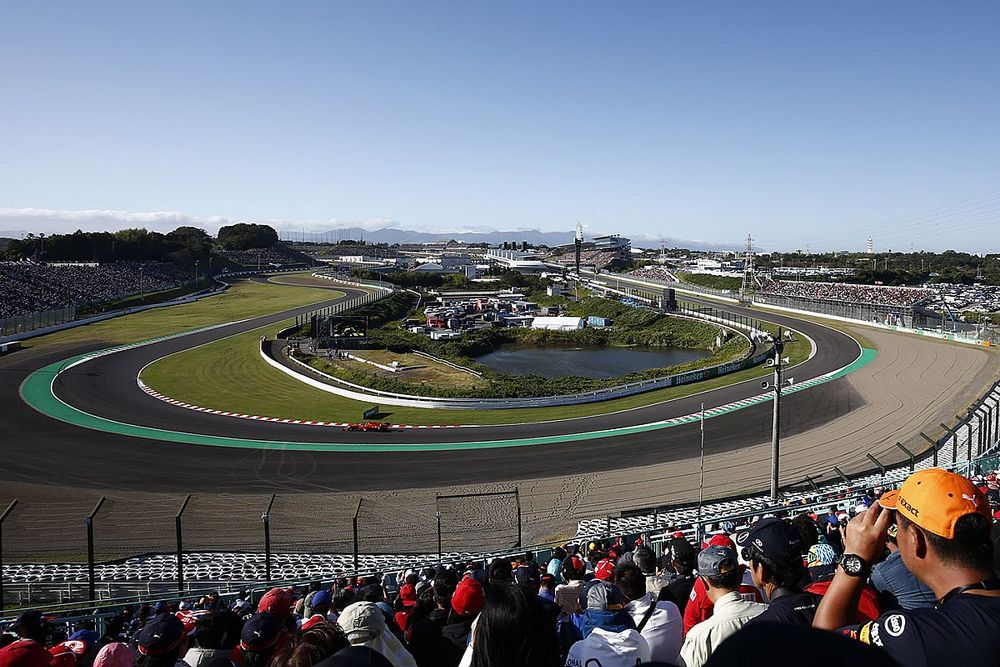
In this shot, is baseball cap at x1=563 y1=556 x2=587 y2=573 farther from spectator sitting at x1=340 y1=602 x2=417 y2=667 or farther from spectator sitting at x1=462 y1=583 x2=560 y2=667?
spectator sitting at x1=462 y1=583 x2=560 y2=667

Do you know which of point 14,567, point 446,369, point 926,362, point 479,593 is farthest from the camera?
point 446,369

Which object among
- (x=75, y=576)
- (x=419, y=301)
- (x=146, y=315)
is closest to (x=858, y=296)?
(x=419, y=301)

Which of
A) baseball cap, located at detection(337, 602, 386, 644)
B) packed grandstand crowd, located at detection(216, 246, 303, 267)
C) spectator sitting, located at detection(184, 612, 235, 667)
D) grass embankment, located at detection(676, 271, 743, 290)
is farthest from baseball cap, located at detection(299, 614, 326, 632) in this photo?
packed grandstand crowd, located at detection(216, 246, 303, 267)

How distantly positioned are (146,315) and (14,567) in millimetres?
55240

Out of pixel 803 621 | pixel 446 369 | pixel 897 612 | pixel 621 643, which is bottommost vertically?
pixel 446 369

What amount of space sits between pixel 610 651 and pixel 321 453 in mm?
21296

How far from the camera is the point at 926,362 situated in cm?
3744

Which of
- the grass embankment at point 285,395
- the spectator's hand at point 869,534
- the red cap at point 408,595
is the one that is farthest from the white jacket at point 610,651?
the grass embankment at point 285,395

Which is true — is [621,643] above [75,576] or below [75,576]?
above

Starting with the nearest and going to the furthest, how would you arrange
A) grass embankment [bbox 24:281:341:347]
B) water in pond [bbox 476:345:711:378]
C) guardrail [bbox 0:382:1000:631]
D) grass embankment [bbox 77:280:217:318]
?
guardrail [bbox 0:382:1000:631]
water in pond [bbox 476:345:711:378]
grass embankment [bbox 24:281:341:347]
grass embankment [bbox 77:280:217:318]

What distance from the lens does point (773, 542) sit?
3.61 metres

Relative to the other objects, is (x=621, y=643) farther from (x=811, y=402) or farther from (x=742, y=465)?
(x=811, y=402)

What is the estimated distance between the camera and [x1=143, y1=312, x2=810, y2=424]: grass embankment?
1159 inches

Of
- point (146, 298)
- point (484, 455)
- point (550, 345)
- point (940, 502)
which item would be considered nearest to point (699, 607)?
point (940, 502)
